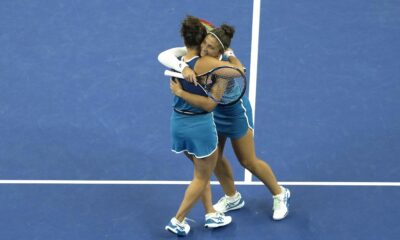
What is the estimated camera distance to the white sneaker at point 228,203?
7121 millimetres

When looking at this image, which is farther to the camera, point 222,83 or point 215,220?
point 215,220

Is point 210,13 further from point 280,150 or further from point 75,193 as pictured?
point 75,193

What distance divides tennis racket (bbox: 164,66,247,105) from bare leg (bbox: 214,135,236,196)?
2.22 ft

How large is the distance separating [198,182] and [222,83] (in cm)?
98

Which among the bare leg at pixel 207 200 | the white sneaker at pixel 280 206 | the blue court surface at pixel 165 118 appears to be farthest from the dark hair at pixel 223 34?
the blue court surface at pixel 165 118

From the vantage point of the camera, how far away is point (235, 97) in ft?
20.5

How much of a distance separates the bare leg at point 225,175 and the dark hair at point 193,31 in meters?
1.19

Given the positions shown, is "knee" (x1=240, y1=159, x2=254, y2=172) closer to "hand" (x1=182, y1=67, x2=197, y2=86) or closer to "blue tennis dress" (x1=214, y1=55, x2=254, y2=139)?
"blue tennis dress" (x1=214, y1=55, x2=254, y2=139)

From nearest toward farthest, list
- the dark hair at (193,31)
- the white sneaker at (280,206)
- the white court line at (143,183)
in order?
the dark hair at (193,31), the white sneaker at (280,206), the white court line at (143,183)

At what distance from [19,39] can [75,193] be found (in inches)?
108

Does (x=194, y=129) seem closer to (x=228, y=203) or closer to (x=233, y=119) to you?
(x=233, y=119)

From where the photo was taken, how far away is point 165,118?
8273 millimetres

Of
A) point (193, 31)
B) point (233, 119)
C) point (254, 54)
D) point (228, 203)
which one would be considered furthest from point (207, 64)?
point (254, 54)

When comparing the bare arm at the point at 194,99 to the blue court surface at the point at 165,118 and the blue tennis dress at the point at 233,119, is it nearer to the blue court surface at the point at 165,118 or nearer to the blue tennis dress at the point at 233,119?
the blue tennis dress at the point at 233,119
